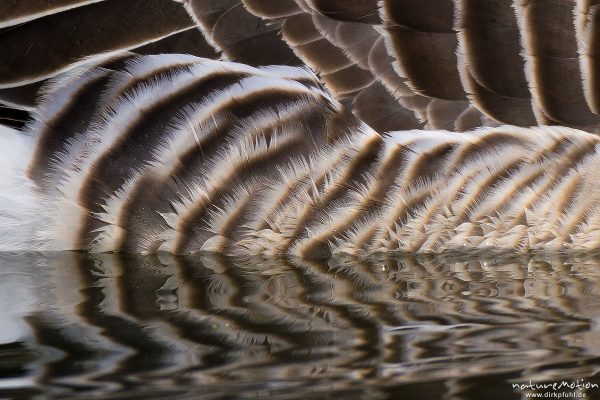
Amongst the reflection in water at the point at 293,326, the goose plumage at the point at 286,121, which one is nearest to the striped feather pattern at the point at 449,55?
the goose plumage at the point at 286,121

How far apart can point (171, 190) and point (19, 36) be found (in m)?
0.67

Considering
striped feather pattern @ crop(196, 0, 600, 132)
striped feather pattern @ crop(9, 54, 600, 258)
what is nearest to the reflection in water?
striped feather pattern @ crop(9, 54, 600, 258)

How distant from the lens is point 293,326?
303 centimetres

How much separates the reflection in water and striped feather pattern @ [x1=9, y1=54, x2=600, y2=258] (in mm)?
108

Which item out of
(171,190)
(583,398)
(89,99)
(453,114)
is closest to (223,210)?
(171,190)

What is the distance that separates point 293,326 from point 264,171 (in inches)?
27.6

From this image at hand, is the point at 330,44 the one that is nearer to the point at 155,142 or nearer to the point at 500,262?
the point at 155,142

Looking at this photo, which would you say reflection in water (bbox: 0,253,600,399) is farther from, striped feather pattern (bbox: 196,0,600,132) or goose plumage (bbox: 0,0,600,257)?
striped feather pattern (bbox: 196,0,600,132)

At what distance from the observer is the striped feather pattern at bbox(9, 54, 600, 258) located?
3.48m

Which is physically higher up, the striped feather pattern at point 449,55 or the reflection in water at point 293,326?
the striped feather pattern at point 449,55

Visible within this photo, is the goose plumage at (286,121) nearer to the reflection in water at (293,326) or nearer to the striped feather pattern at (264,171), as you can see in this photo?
the striped feather pattern at (264,171)

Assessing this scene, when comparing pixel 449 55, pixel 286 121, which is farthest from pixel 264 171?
pixel 449 55

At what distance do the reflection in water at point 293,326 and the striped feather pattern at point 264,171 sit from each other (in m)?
0.11

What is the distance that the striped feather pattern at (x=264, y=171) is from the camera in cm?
348
